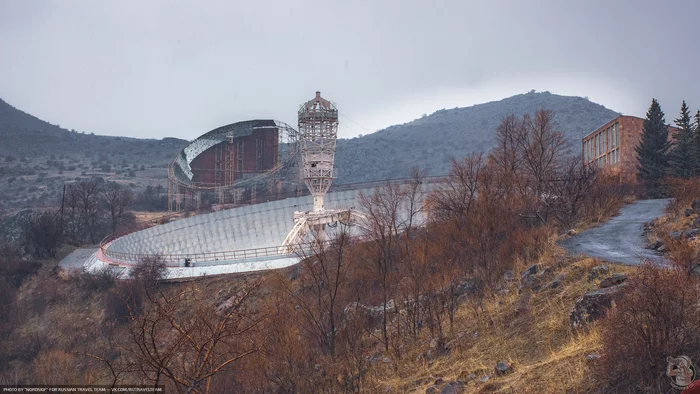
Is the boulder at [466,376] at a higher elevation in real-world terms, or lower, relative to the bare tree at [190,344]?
lower

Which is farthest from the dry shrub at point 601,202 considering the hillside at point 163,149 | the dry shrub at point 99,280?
the hillside at point 163,149

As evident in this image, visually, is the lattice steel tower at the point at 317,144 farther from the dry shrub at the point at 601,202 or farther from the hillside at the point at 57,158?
the hillside at the point at 57,158

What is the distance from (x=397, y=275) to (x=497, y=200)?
507 cm

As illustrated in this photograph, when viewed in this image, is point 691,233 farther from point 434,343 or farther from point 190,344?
point 190,344

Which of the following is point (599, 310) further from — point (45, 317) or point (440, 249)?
point (45, 317)

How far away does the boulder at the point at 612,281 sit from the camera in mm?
11383

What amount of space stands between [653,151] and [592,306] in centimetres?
2881

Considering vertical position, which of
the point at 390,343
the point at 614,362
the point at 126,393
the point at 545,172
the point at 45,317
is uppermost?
the point at 545,172

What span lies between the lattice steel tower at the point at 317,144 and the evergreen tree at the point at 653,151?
761 inches

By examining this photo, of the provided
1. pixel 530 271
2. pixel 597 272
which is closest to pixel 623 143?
pixel 530 271

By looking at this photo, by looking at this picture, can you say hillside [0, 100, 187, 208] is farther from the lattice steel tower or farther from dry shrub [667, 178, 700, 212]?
dry shrub [667, 178, 700, 212]

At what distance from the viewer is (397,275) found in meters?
21.1

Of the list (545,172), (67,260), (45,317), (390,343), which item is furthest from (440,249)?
(67,260)

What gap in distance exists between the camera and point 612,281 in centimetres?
1145
